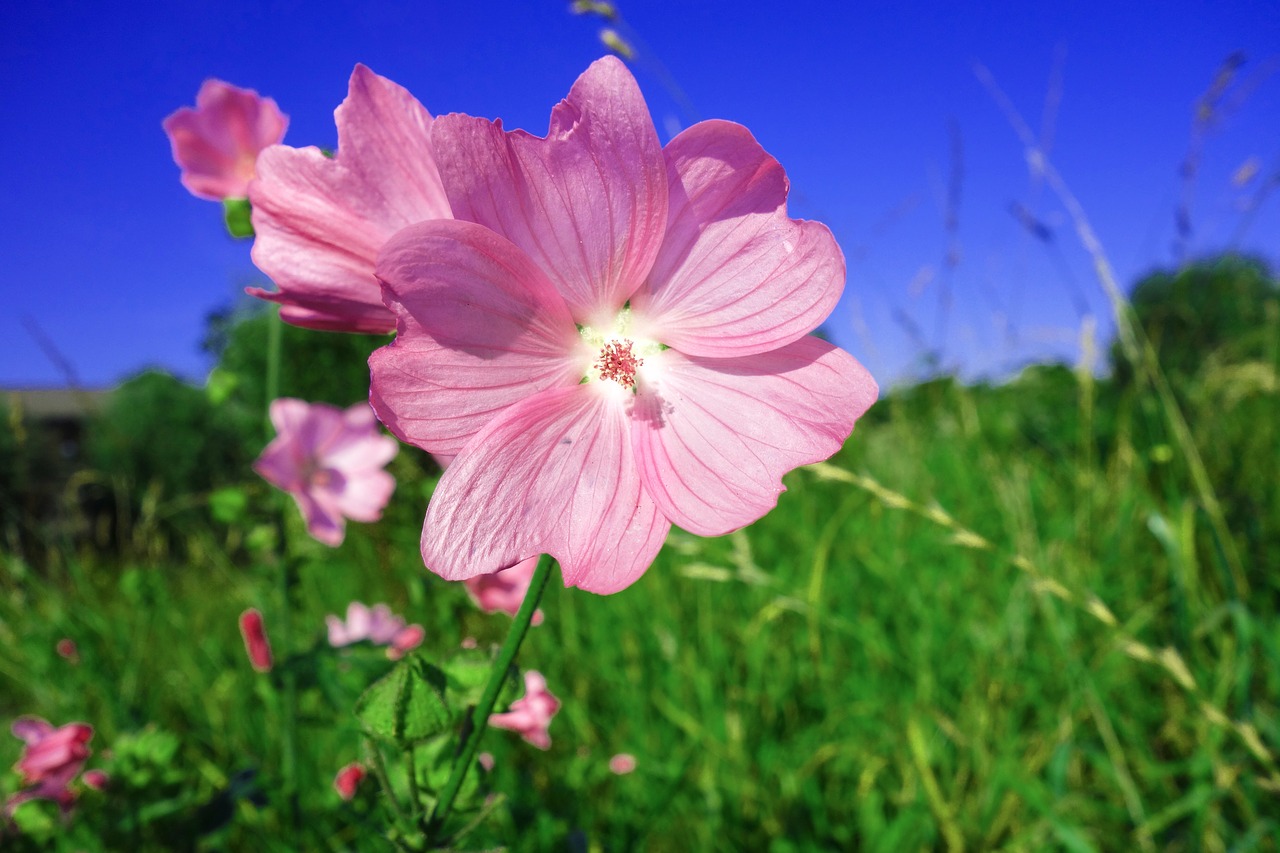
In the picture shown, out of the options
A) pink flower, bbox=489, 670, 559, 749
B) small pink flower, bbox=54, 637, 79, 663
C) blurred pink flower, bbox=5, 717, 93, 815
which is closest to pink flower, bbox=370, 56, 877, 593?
pink flower, bbox=489, 670, 559, 749

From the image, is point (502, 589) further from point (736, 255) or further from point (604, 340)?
point (736, 255)

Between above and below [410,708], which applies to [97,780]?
below

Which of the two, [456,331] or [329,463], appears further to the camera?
[329,463]

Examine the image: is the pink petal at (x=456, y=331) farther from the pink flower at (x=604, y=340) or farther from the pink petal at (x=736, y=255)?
the pink petal at (x=736, y=255)

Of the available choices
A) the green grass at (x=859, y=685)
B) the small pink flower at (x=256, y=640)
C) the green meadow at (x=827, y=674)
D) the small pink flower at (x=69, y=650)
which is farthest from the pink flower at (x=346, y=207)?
the small pink flower at (x=69, y=650)

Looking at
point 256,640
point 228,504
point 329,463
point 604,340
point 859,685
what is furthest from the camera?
point 329,463

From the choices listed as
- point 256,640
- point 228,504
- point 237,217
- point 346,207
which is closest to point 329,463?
point 228,504
